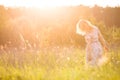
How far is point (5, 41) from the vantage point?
1973cm

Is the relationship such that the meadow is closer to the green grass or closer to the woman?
the green grass

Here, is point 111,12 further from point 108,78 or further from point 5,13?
point 108,78

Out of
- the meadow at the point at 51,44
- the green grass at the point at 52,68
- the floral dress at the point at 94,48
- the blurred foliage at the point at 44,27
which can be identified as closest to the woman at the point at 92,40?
the floral dress at the point at 94,48

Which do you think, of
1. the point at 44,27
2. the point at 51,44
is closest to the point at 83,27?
the point at 51,44

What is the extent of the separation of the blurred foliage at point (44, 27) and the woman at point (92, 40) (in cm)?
521

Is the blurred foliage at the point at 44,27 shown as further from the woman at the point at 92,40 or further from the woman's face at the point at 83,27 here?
the woman's face at the point at 83,27

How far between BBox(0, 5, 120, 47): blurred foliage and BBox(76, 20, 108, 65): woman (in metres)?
5.21

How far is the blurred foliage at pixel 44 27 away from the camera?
1869 centimetres

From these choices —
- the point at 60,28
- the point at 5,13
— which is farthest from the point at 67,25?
the point at 5,13

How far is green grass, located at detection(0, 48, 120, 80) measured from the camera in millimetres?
8359

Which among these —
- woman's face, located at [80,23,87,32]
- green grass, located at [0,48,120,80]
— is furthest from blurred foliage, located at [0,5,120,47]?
woman's face, located at [80,23,87,32]

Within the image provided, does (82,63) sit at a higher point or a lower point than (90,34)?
lower

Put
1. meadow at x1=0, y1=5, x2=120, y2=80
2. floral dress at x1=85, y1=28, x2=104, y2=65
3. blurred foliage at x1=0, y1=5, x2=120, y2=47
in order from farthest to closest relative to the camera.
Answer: blurred foliage at x1=0, y1=5, x2=120, y2=47, floral dress at x1=85, y1=28, x2=104, y2=65, meadow at x1=0, y1=5, x2=120, y2=80

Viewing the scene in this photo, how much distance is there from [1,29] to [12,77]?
37.1ft
